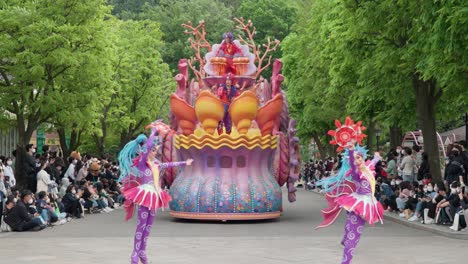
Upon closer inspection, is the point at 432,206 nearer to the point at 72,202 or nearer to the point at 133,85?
the point at 72,202

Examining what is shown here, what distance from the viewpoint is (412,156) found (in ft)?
99.9

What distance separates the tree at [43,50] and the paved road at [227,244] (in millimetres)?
9857

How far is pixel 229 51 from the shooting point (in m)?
27.4

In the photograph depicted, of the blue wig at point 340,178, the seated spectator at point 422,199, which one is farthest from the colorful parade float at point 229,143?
the blue wig at point 340,178

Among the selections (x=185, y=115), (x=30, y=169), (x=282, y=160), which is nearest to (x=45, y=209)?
(x=30, y=169)

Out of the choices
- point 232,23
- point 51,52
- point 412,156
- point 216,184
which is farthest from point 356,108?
point 232,23

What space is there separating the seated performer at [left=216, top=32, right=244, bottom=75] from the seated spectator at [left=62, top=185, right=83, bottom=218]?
629 cm

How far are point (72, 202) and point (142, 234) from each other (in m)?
13.1

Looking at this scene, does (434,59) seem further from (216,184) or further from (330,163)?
(330,163)

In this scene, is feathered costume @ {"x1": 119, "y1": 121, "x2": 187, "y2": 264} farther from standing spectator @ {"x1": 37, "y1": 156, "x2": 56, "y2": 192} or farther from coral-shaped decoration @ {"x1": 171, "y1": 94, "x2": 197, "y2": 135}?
standing spectator @ {"x1": 37, "y1": 156, "x2": 56, "y2": 192}

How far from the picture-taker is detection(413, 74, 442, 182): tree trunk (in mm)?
29797

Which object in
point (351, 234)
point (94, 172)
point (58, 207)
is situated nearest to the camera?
point (351, 234)

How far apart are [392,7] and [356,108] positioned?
28.3ft

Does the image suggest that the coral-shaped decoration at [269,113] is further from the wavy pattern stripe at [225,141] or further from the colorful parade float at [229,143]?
the wavy pattern stripe at [225,141]
